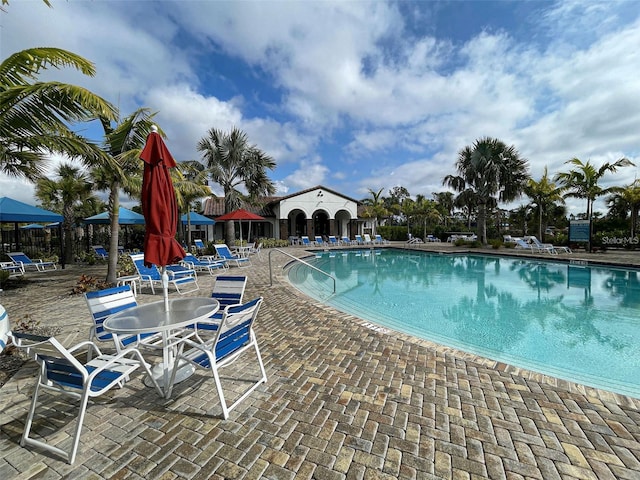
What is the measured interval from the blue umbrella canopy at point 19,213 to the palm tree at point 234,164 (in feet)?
27.7

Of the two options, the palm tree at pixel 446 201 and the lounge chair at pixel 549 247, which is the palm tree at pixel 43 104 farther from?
the palm tree at pixel 446 201

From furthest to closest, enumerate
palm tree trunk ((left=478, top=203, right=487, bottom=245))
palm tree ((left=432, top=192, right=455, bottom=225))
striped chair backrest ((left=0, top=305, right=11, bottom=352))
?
palm tree ((left=432, top=192, right=455, bottom=225))
palm tree trunk ((left=478, top=203, right=487, bottom=245))
striped chair backrest ((left=0, top=305, right=11, bottom=352))

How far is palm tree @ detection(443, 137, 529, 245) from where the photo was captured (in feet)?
66.5

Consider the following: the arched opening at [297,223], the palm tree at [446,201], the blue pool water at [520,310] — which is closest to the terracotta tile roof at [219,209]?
the arched opening at [297,223]

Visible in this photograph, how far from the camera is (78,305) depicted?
20.3ft

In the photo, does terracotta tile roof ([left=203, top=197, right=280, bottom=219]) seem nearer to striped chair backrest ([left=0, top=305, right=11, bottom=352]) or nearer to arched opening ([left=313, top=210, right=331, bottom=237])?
arched opening ([left=313, top=210, right=331, bottom=237])

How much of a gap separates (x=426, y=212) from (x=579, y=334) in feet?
76.0

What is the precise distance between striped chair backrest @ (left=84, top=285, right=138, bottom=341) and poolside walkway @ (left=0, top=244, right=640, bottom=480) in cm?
77

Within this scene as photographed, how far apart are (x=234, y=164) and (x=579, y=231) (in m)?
22.3

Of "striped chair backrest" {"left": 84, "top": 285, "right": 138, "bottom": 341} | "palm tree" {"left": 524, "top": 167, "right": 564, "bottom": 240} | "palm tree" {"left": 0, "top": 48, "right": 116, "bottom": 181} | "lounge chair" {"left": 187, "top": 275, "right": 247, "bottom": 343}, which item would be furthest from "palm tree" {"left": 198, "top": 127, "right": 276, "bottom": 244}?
"palm tree" {"left": 524, "top": 167, "right": 564, "bottom": 240}

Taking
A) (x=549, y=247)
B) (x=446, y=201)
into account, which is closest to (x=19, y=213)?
(x=549, y=247)

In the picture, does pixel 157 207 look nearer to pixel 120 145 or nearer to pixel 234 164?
pixel 120 145

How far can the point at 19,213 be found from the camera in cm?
943

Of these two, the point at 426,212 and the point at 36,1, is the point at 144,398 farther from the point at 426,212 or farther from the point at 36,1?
the point at 426,212
